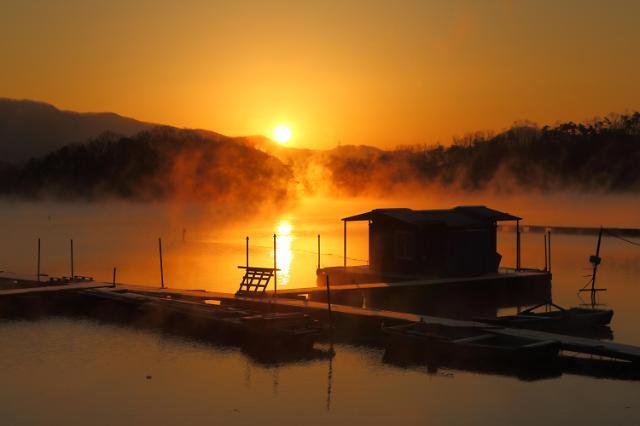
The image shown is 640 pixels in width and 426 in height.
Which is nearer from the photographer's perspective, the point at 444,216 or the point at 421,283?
the point at 421,283

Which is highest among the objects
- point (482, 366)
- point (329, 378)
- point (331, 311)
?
point (331, 311)

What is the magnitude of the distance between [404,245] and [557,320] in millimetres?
12315

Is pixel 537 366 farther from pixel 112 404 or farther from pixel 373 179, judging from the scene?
pixel 373 179

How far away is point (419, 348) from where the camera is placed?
23281 millimetres

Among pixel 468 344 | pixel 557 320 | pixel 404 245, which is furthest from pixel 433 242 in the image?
pixel 468 344

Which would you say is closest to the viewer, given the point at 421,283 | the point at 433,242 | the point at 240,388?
the point at 240,388

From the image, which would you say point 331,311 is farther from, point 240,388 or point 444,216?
point 444,216

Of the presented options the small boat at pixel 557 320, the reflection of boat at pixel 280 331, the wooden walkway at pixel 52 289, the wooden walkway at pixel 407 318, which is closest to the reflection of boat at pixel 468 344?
the wooden walkway at pixel 407 318

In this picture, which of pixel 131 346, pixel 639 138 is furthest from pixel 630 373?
pixel 639 138

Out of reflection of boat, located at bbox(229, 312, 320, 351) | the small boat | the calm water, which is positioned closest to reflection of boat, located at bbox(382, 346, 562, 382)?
the calm water

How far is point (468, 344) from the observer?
2238cm

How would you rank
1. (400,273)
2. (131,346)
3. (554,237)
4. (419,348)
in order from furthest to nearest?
(554,237) < (400,273) < (131,346) < (419,348)

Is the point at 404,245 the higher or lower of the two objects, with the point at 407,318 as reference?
higher

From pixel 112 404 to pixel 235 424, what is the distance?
339 centimetres
